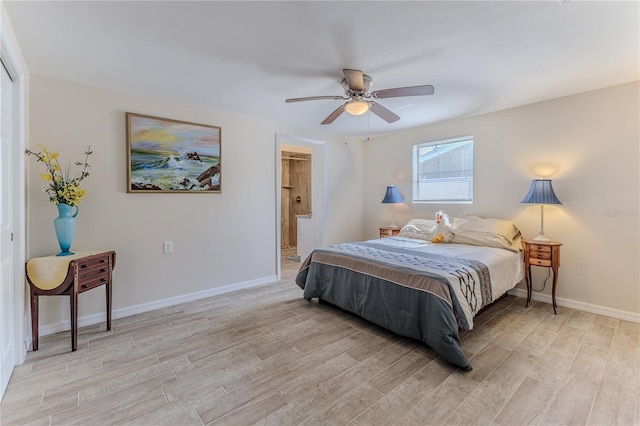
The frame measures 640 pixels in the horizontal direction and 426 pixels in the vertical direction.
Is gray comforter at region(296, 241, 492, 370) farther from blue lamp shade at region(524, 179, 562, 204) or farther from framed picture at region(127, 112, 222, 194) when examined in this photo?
framed picture at region(127, 112, 222, 194)

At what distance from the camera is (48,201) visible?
8.53ft

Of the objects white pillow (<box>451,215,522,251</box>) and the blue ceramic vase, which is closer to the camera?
the blue ceramic vase

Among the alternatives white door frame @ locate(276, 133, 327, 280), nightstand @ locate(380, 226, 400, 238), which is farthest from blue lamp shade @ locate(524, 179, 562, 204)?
white door frame @ locate(276, 133, 327, 280)

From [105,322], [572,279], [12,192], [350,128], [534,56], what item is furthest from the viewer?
[350,128]

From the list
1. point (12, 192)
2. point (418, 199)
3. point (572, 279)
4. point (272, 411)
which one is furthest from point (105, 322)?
point (572, 279)

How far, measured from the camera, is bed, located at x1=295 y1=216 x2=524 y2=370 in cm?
215

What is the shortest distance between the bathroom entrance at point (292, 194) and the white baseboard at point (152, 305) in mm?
2440

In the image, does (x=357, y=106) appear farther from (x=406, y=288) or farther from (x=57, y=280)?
(x=57, y=280)

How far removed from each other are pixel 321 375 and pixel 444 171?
136 inches

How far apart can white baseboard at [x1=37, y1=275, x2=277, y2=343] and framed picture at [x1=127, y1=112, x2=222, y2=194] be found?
1250 mm

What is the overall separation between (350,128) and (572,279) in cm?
338

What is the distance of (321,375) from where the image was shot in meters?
1.97

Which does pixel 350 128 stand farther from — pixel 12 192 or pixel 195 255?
pixel 12 192

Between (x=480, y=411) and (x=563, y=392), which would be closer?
(x=480, y=411)
